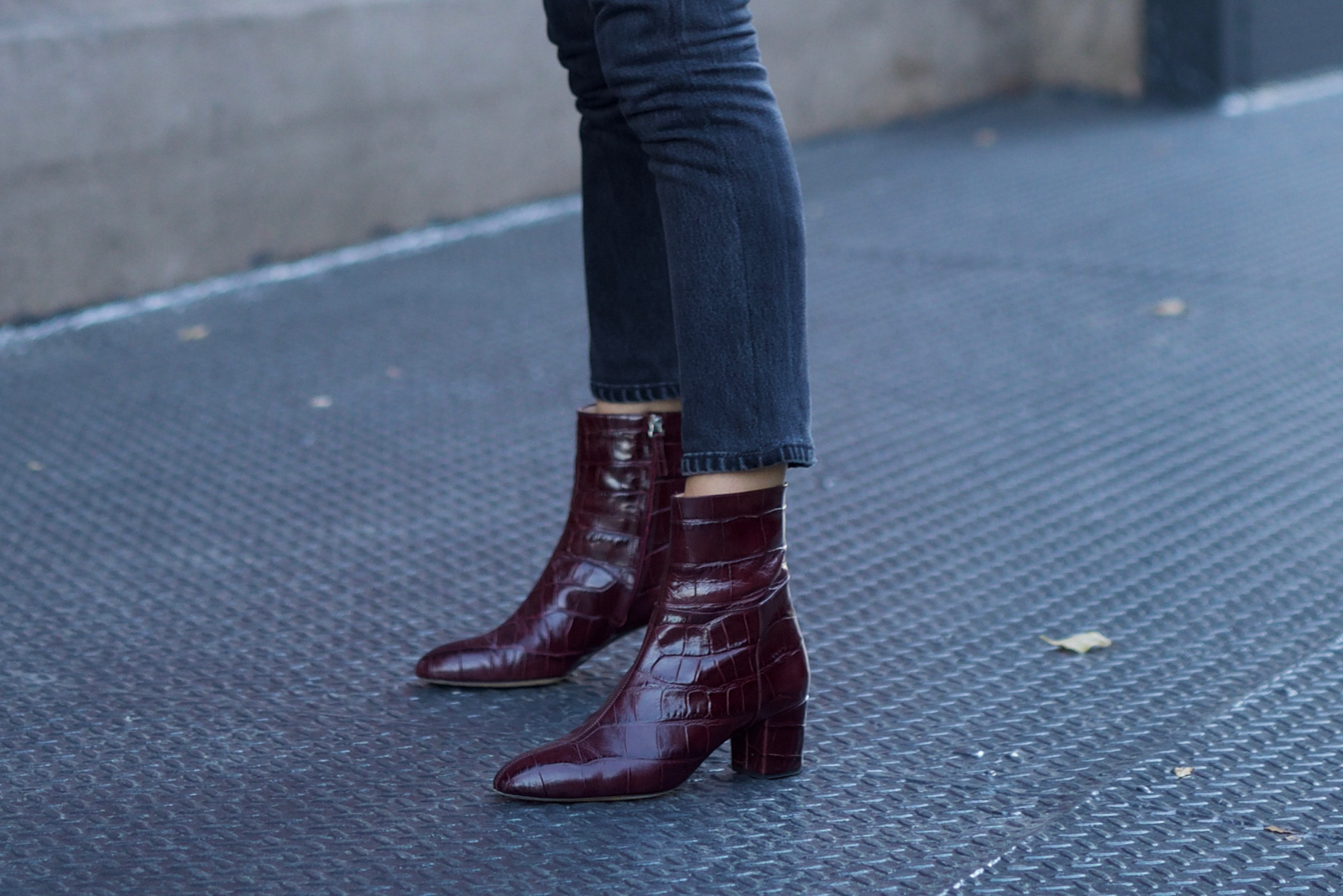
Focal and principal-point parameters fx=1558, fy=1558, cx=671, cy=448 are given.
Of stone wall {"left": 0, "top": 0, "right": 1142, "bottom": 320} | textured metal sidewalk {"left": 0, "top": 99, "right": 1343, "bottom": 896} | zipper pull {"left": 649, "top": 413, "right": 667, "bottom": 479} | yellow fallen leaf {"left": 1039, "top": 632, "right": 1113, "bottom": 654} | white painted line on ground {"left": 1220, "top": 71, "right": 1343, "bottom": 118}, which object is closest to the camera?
textured metal sidewalk {"left": 0, "top": 99, "right": 1343, "bottom": 896}

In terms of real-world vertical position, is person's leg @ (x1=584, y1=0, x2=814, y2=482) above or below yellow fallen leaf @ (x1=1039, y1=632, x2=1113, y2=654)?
above

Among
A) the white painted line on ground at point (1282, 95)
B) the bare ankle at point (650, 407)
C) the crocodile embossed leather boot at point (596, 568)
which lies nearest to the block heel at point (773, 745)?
the crocodile embossed leather boot at point (596, 568)

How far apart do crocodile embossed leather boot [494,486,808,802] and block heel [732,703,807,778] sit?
0.03m

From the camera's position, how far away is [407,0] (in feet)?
10.2

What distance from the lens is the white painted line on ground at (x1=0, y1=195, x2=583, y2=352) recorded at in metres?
2.70

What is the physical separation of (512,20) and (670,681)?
7.95 feet

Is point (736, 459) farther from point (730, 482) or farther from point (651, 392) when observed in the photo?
point (651, 392)

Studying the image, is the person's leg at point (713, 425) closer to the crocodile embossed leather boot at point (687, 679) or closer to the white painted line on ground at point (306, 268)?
the crocodile embossed leather boot at point (687, 679)

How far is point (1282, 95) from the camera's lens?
A: 14.3 feet

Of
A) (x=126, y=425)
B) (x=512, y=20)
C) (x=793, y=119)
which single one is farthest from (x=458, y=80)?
(x=126, y=425)

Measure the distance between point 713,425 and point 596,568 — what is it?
0.24 m

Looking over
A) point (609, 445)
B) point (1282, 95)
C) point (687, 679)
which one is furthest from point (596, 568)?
point (1282, 95)

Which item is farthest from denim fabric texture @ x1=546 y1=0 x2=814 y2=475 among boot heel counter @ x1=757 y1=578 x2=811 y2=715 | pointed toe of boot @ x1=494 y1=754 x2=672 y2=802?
pointed toe of boot @ x1=494 y1=754 x2=672 y2=802

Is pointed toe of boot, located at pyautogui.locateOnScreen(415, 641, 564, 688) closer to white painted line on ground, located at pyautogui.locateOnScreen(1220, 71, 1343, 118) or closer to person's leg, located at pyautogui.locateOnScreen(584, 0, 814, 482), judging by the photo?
person's leg, located at pyautogui.locateOnScreen(584, 0, 814, 482)
